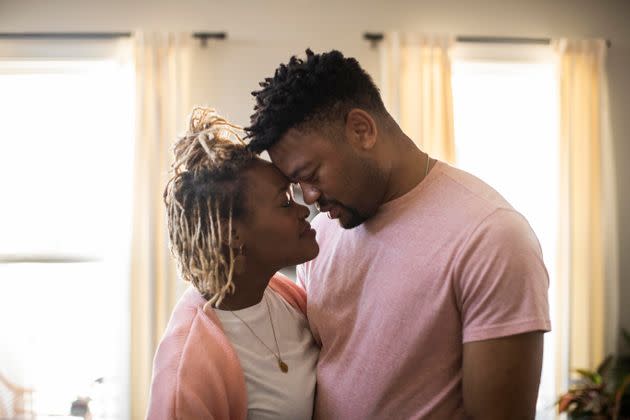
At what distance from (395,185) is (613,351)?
3416 millimetres

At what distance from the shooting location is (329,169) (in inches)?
52.4

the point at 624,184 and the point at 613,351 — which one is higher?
the point at 624,184

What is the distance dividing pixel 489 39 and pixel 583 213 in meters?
1.23

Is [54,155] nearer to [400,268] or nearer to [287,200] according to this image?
[287,200]

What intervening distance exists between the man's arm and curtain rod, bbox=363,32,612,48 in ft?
10.5

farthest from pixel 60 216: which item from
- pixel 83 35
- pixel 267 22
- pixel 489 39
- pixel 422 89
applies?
pixel 489 39

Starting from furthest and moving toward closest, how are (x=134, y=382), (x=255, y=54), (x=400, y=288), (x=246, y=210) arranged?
(x=255, y=54), (x=134, y=382), (x=246, y=210), (x=400, y=288)

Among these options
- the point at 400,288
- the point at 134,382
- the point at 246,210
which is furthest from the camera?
the point at 134,382

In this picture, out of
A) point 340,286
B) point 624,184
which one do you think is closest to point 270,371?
point 340,286

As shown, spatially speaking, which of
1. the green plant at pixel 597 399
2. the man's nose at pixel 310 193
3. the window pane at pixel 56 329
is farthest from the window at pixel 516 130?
the man's nose at pixel 310 193

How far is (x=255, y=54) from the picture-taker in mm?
4141

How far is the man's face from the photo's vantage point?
1.32 meters

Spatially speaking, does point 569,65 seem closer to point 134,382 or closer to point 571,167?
point 571,167

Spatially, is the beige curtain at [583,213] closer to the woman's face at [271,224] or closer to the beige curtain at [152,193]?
the beige curtain at [152,193]
